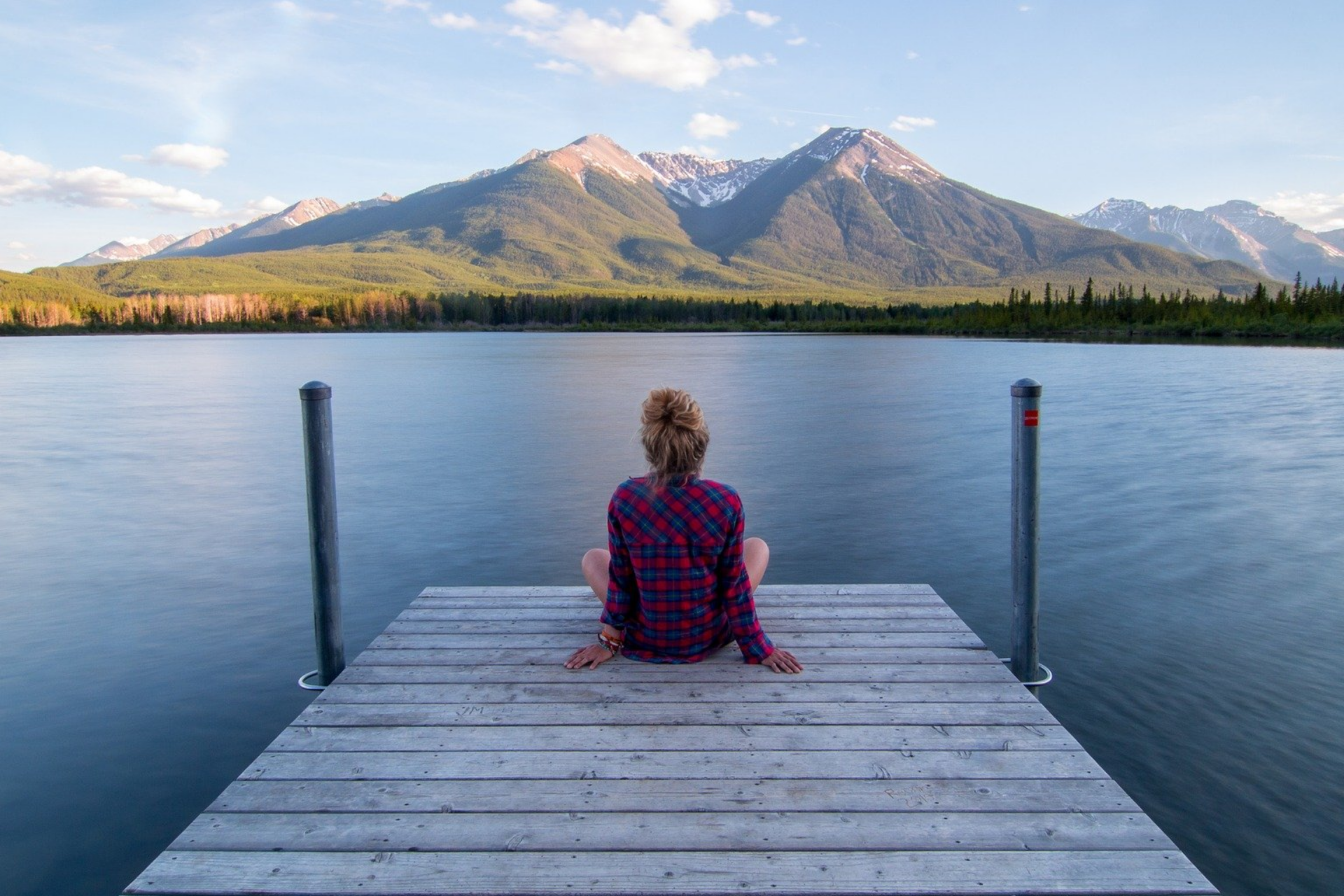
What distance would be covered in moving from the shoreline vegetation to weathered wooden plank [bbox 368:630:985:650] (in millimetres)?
90766

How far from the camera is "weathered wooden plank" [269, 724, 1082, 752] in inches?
Answer: 176

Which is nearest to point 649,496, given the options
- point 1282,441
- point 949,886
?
point 949,886

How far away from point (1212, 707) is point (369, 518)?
1221 cm

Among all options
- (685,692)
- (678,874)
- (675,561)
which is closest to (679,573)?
(675,561)

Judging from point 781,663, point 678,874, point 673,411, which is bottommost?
point 678,874

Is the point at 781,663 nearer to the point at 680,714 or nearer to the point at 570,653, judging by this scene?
the point at 680,714

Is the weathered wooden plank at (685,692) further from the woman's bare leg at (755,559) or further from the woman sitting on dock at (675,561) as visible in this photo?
the woman's bare leg at (755,559)

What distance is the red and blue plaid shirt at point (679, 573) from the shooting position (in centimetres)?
498

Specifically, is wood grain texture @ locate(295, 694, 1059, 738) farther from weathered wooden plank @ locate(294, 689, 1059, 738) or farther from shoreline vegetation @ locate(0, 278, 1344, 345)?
shoreline vegetation @ locate(0, 278, 1344, 345)

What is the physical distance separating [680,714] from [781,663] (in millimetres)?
855

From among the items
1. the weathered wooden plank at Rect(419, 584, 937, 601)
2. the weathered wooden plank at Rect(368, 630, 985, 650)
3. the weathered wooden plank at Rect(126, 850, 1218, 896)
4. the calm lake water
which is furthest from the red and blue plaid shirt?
the calm lake water

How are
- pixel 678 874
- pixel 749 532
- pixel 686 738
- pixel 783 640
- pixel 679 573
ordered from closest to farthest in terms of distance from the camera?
pixel 678 874
pixel 686 738
pixel 679 573
pixel 783 640
pixel 749 532

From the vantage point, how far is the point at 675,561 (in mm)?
5004

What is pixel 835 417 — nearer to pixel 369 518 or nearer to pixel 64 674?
pixel 369 518
